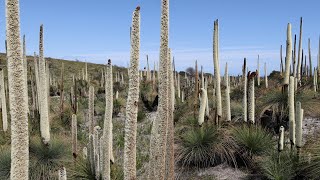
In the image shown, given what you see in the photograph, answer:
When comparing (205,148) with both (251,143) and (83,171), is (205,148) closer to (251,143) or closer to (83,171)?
(251,143)

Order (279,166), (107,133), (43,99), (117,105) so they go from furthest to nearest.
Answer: (117,105) → (43,99) → (279,166) → (107,133)

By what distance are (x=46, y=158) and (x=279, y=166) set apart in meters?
4.63

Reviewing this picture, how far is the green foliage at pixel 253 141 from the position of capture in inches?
339

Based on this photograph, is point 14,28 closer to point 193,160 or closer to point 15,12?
point 15,12

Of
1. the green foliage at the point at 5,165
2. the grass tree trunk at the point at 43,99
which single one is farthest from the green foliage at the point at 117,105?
the green foliage at the point at 5,165

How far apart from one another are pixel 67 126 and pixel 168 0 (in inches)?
453

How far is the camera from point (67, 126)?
1474cm

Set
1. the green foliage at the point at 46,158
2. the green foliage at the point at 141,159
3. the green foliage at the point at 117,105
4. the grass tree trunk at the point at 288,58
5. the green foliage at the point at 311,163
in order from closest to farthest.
Result: 1. the green foliage at the point at 311,163
2. the green foliage at the point at 46,158
3. the green foliage at the point at 141,159
4. the grass tree trunk at the point at 288,58
5. the green foliage at the point at 117,105

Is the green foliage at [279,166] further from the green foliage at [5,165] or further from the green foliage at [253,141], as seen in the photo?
the green foliage at [5,165]

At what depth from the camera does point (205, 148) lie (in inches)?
342

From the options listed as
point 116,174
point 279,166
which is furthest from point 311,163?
point 116,174

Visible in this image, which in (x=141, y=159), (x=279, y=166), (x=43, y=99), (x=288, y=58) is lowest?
(x=141, y=159)

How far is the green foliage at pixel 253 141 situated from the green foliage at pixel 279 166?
67cm

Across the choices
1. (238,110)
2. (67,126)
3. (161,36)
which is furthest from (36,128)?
(161,36)
